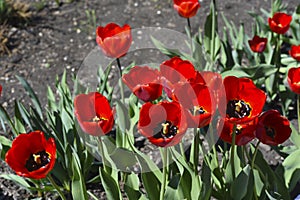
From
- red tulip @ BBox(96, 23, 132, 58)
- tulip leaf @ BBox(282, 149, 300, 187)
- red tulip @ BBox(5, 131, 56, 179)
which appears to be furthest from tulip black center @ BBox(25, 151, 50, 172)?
tulip leaf @ BBox(282, 149, 300, 187)

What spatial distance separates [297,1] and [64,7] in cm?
148

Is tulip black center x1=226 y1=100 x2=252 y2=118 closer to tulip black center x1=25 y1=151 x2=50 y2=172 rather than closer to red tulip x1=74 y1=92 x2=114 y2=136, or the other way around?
red tulip x1=74 y1=92 x2=114 y2=136

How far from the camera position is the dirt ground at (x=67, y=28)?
325cm

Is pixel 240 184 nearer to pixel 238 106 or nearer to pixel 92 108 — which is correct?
pixel 238 106

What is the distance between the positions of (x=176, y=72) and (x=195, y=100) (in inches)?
7.8

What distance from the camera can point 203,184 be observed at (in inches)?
69.8

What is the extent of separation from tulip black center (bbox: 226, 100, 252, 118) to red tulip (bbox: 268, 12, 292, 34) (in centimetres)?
91

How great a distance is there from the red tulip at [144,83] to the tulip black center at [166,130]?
152 millimetres

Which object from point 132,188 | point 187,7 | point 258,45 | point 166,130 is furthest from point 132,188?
point 258,45

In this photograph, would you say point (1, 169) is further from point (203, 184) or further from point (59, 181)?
point (203, 184)

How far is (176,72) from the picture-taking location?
1.74 m

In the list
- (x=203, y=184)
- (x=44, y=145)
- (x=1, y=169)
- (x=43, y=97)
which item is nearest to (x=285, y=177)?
(x=203, y=184)

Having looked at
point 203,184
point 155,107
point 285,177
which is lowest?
point 285,177

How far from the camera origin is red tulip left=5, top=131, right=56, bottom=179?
1.67 m
